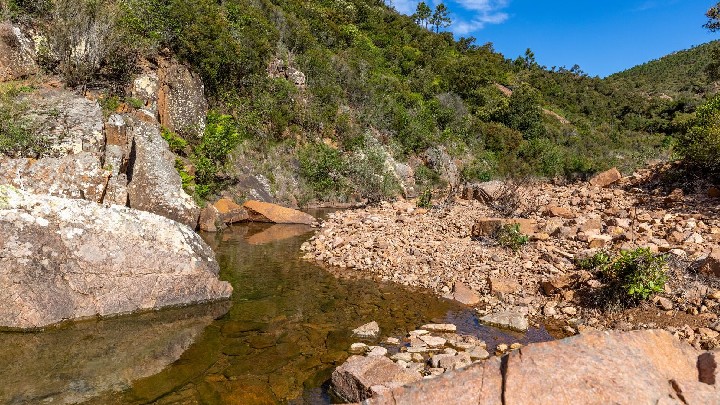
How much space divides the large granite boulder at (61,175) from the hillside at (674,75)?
6029 centimetres

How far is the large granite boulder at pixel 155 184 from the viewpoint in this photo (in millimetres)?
13210

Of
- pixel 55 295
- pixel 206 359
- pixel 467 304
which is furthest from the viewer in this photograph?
pixel 467 304

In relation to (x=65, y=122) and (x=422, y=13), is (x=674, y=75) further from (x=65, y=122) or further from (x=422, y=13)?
(x=65, y=122)

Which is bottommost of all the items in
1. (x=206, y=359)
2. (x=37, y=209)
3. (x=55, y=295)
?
(x=206, y=359)

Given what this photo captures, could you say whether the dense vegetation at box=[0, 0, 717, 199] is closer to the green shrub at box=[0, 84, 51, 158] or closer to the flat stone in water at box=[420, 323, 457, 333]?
the green shrub at box=[0, 84, 51, 158]

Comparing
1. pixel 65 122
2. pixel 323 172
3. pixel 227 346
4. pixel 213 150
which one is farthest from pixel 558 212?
pixel 65 122

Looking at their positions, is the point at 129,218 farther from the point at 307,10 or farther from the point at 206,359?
the point at 307,10

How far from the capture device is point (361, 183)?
21859 millimetres

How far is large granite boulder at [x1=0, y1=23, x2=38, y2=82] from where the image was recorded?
14508 mm

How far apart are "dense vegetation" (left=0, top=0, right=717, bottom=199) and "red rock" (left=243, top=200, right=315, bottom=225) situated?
206 centimetres

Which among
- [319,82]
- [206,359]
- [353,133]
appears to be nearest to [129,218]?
[206,359]

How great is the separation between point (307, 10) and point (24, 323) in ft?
115

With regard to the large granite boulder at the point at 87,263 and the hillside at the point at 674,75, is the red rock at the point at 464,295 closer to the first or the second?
the large granite boulder at the point at 87,263

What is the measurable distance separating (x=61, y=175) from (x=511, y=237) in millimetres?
11061
